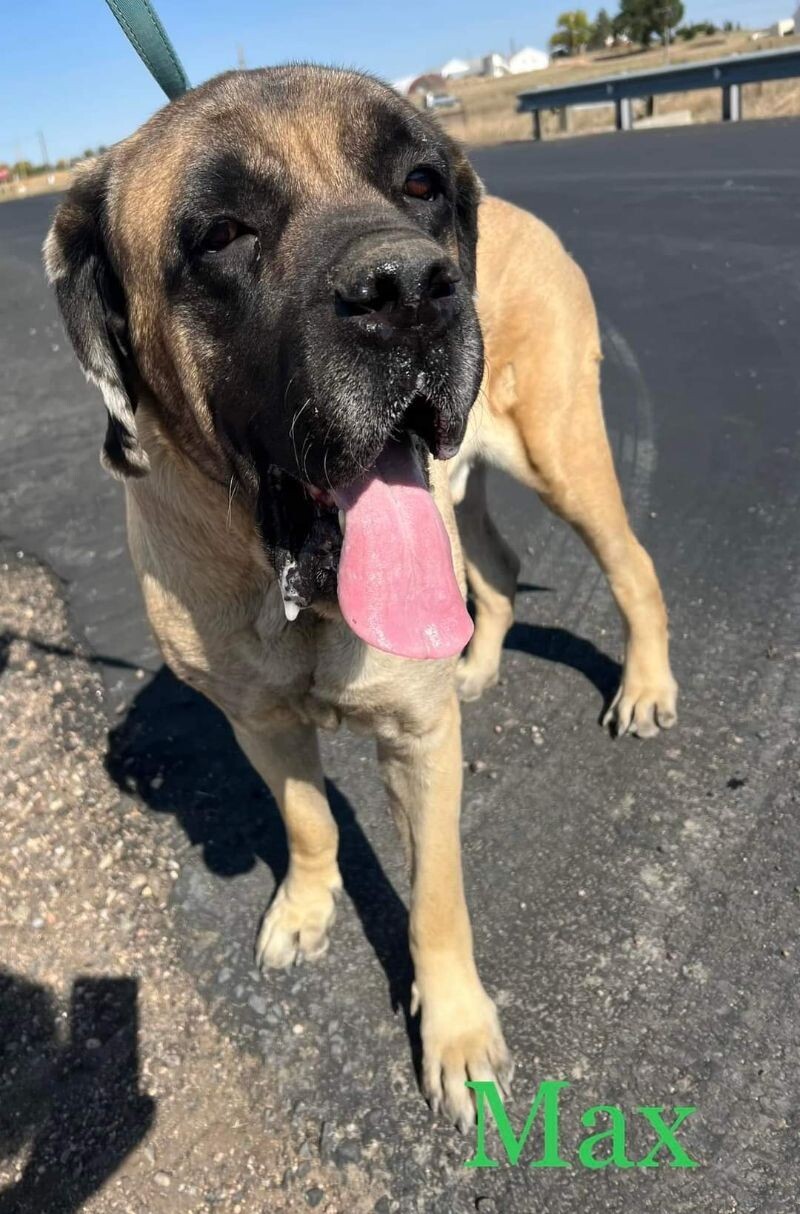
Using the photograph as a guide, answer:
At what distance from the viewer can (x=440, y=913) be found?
8.11 feet

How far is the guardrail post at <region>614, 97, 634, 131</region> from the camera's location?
1783 centimetres

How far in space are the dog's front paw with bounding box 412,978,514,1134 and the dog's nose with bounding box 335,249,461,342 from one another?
1714 mm

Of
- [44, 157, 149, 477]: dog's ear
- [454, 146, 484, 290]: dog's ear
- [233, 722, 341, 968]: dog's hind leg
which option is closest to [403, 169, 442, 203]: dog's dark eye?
[454, 146, 484, 290]: dog's ear

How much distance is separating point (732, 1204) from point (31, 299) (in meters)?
9.79

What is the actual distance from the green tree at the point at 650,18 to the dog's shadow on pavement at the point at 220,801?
59.0m

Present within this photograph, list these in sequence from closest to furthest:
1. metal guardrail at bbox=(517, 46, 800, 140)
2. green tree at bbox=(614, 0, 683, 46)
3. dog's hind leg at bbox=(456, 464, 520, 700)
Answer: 1. dog's hind leg at bbox=(456, 464, 520, 700)
2. metal guardrail at bbox=(517, 46, 800, 140)
3. green tree at bbox=(614, 0, 683, 46)

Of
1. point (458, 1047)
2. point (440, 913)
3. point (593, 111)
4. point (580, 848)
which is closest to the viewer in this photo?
point (458, 1047)

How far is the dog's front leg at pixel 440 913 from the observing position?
2.39 m

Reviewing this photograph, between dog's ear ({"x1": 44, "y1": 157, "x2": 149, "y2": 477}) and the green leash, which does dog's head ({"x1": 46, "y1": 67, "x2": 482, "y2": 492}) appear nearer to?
dog's ear ({"x1": 44, "y1": 157, "x2": 149, "y2": 477})

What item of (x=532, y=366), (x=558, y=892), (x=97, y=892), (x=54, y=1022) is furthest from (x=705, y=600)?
(x=54, y=1022)

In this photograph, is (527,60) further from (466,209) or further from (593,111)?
(466,209)

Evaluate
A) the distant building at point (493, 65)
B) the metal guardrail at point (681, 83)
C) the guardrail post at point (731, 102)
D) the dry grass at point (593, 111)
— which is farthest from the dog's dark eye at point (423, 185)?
the distant building at point (493, 65)

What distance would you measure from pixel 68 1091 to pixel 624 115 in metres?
19.7

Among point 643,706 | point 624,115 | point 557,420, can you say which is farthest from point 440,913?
point 624,115
